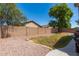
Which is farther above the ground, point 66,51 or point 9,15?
point 9,15

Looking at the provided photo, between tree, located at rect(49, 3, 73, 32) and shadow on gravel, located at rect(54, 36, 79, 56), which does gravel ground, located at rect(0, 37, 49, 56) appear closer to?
shadow on gravel, located at rect(54, 36, 79, 56)

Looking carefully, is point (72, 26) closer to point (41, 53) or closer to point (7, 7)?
point (41, 53)

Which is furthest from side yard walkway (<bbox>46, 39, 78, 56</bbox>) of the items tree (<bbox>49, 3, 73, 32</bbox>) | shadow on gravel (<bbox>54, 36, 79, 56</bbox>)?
tree (<bbox>49, 3, 73, 32</bbox>)

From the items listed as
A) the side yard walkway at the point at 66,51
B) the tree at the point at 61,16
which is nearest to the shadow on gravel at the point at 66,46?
the side yard walkway at the point at 66,51

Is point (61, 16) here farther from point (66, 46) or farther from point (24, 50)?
point (24, 50)

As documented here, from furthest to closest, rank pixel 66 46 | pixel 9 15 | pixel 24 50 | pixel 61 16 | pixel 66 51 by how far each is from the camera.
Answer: pixel 9 15 → pixel 61 16 → pixel 66 46 → pixel 24 50 → pixel 66 51

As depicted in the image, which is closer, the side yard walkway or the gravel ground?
the side yard walkway

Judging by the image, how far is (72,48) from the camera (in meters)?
7.54

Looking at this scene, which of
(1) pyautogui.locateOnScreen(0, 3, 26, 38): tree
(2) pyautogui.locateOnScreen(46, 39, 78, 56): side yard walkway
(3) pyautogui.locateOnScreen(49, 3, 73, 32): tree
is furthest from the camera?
(1) pyautogui.locateOnScreen(0, 3, 26, 38): tree

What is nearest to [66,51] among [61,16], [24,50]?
[24,50]

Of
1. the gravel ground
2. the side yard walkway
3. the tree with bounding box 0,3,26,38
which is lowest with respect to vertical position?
the gravel ground

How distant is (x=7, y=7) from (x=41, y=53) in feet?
14.4

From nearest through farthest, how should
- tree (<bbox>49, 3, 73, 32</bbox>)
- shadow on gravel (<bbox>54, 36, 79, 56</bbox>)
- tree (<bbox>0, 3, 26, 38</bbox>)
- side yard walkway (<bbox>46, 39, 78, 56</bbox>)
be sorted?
side yard walkway (<bbox>46, 39, 78, 56</bbox>) → shadow on gravel (<bbox>54, 36, 79, 56</bbox>) → tree (<bbox>49, 3, 73, 32</bbox>) → tree (<bbox>0, 3, 26, 38</bbox>)

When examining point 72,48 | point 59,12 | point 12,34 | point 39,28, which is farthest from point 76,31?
point 12,34
